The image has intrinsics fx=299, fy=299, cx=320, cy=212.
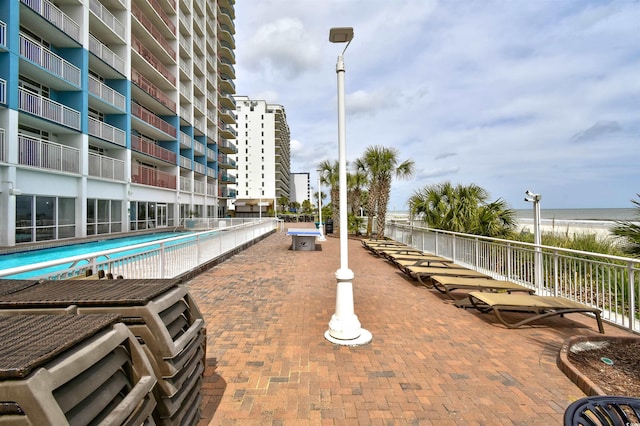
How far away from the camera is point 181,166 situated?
29141mm

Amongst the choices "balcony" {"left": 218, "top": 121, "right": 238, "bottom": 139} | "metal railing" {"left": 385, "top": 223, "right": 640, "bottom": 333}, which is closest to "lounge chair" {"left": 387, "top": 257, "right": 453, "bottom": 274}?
"metal railing" {"left": 385, "top": 223, "right": 640, "bottom": 333}

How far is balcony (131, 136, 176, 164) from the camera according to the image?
22.0 metres

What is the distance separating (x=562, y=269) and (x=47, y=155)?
20646 millimetres

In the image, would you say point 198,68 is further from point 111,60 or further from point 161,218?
point 161,218

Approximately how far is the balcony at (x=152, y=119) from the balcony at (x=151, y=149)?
1456 mm

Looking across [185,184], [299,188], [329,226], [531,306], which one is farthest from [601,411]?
[299,188]

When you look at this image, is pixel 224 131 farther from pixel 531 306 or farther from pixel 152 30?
pixel 531 306

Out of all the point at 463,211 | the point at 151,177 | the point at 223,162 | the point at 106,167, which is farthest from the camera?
the point at 223,162

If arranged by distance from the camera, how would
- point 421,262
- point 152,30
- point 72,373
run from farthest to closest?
point 152,30, point 421,262, point 72,373

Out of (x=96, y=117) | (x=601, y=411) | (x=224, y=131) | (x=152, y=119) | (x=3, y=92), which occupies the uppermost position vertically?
(x=224, y=131)

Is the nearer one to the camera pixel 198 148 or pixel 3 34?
pixel 3 34

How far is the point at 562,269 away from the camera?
6688 millimetres

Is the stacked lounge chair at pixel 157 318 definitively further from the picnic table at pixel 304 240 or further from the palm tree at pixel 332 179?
the palm tree at pixel 332 179

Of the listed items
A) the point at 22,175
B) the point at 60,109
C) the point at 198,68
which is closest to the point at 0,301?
the point at 22,175
